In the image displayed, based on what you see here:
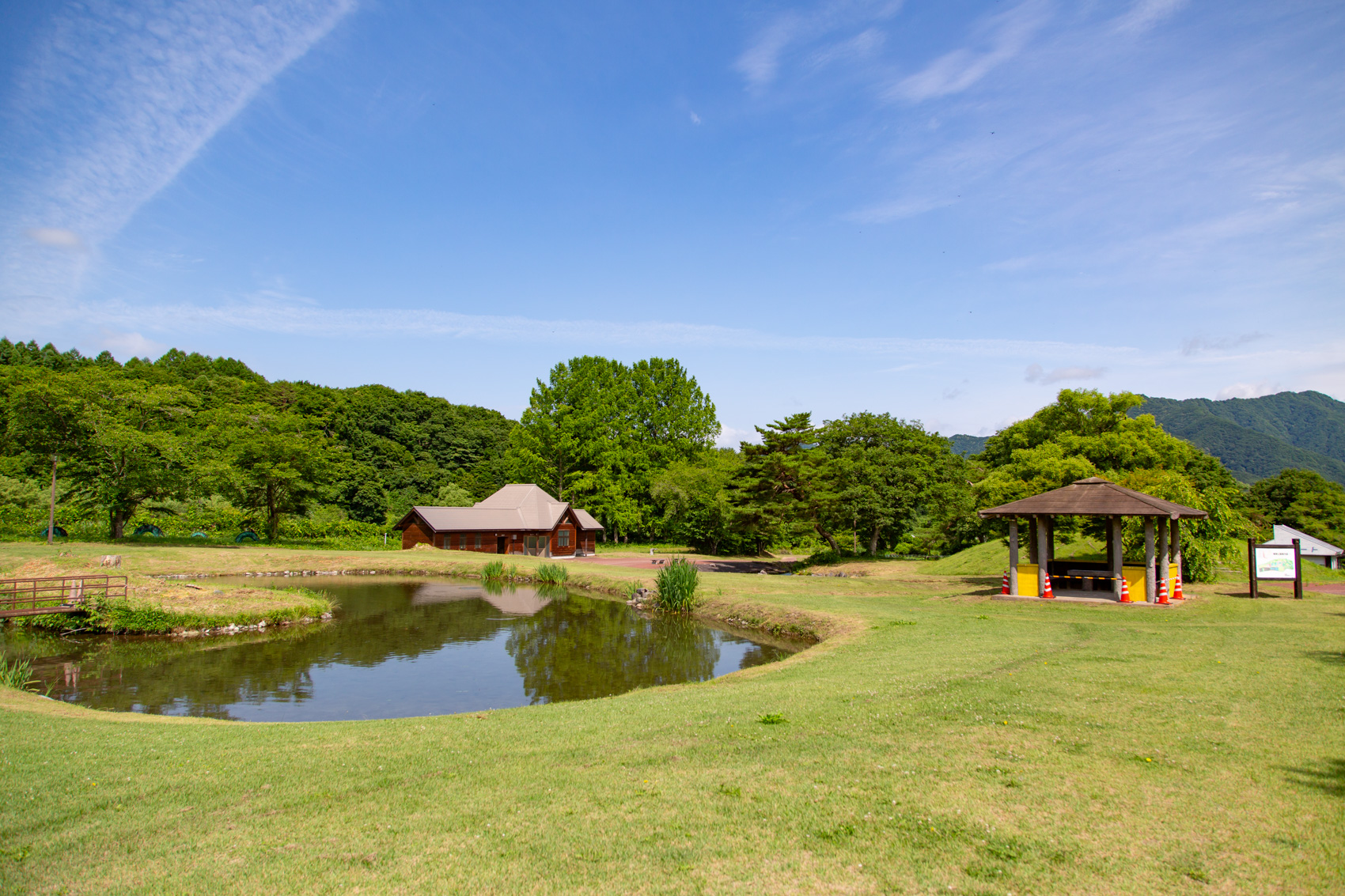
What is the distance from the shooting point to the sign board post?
63.9ft

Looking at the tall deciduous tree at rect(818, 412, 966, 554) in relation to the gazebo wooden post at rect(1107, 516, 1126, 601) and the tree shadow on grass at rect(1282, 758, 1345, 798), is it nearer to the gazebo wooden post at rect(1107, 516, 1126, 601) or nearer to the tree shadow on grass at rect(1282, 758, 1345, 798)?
the gazebo wooden post at rect(1107, 516, 1126, 601)

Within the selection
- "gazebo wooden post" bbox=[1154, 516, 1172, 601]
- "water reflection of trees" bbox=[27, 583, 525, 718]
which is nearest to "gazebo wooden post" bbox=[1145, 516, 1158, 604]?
"gazebo wooden post" bbox=[1154, 516, 1172, 601]

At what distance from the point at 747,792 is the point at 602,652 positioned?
12808 millimetres

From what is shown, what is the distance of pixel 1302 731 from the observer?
7.04 m

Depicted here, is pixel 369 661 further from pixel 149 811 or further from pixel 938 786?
pixel 938 786

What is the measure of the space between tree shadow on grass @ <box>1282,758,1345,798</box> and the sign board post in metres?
16.6

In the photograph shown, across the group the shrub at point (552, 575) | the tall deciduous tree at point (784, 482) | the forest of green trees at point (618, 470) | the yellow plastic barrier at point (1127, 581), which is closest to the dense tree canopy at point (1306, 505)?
the forest of green trees at point (618, 470)

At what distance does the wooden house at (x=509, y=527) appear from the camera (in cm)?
4675

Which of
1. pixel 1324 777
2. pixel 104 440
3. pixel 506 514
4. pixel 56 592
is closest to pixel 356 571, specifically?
pixel 506 514

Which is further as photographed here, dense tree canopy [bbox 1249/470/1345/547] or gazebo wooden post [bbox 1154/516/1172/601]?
dense tree canopy [bbox 1249/470/1345/547]

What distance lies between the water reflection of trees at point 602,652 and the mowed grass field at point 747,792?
13.7ft

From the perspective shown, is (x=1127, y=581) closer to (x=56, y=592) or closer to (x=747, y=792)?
(x=747, y=792)

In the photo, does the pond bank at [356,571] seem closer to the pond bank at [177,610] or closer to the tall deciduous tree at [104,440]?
the pond bank at [177,610]

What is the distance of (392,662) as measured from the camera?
17.2 metres
